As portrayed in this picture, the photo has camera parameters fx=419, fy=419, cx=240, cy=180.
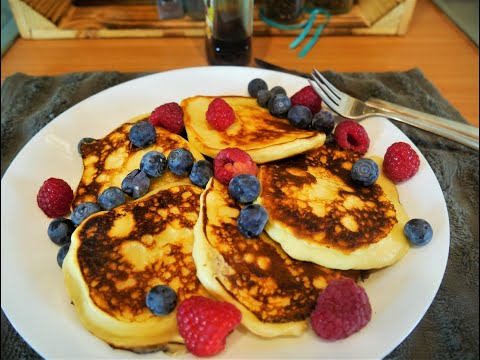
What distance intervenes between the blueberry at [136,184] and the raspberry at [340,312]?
525 mm

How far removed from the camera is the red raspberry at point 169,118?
1.25 m

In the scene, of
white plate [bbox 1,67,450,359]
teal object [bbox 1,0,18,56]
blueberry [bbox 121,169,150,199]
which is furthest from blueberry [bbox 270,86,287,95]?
teal object [bbox 1,0,18,56]

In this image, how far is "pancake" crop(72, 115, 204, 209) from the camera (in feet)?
3.76

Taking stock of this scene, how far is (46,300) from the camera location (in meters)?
0.93

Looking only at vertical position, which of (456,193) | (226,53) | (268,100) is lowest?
(456,193)

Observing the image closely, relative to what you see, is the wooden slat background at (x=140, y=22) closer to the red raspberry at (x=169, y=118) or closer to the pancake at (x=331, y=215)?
the red raspberry at (x=169, y=118)

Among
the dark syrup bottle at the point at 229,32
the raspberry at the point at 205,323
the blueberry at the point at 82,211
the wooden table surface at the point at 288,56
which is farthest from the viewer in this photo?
the wooden table surface at the point at 288,56

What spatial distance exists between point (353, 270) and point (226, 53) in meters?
1.20

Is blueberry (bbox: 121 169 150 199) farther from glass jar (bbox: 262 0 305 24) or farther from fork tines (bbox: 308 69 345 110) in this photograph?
glass jar (bbox: 262 0 305 24)

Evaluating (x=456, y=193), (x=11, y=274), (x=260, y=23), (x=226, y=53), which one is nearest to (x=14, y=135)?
(x=11, y=274)

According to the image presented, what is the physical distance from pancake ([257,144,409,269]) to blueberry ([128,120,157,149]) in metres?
0.33

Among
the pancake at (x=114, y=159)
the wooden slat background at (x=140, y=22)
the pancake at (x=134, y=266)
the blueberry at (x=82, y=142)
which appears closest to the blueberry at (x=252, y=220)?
the pancake at (x=134, y=266)

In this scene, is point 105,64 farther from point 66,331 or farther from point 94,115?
point 66,331

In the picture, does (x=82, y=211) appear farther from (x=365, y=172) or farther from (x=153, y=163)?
(x=365, y=172)
